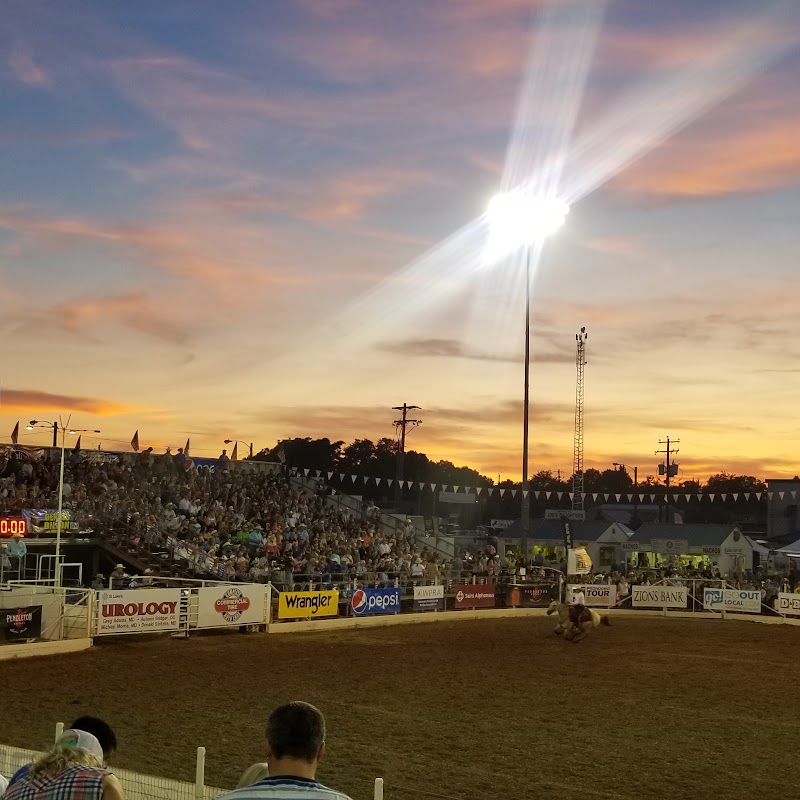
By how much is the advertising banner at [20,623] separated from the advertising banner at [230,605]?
5013 millimetres

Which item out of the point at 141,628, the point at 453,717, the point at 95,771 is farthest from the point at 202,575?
the point at 95,771

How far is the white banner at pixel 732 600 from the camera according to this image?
129 ft

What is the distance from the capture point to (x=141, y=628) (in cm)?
2656

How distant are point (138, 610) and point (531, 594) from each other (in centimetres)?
1945

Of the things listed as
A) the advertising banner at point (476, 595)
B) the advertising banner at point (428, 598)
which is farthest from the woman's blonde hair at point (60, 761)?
the advertising banner at point (476, 595)

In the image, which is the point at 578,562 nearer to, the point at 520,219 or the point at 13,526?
the point at 520,219

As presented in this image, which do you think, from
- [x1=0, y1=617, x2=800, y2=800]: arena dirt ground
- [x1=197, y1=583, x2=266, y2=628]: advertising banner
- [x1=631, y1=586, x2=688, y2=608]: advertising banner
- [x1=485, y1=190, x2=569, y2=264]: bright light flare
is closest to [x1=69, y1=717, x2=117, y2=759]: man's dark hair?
[x1=0, y1=617, x2=800, y2=800]: arena dirt ground

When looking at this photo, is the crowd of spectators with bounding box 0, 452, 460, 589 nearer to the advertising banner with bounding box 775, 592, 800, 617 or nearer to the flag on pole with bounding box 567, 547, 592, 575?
the flag on pole with bounding box 567, 547, 592, 575

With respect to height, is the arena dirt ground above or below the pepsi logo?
below

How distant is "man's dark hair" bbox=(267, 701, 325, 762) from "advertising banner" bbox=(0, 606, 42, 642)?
21.8 m

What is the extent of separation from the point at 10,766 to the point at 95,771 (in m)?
5.94

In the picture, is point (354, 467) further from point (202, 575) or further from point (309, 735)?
point (309, 735)

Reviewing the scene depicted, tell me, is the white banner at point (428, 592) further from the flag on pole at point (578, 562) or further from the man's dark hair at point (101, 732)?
the man's dark hair at point (101, 732)

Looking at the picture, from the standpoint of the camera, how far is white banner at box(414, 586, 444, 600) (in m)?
36.7
